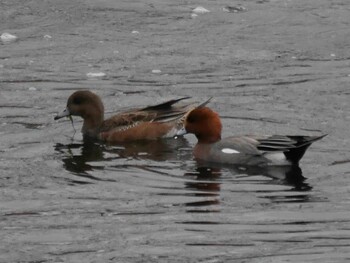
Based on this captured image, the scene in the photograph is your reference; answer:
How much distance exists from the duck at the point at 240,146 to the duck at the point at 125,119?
3.13 feet

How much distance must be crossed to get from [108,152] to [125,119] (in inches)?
27.4

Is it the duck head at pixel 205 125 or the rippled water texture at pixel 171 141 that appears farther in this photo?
the duck head at pixel 205 125

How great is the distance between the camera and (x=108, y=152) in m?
13.7

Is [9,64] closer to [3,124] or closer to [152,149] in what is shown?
[3,124]

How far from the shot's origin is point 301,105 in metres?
15.1

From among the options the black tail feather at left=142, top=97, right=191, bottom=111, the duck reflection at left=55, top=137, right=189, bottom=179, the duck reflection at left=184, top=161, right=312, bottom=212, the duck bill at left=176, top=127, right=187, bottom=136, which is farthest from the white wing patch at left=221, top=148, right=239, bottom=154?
the black tail feather at left=142, top=97, right=191, bottom=111

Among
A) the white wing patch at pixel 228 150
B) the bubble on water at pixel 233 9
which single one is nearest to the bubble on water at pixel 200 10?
the bubble on water at pixel 233 9

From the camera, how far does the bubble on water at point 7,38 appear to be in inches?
740

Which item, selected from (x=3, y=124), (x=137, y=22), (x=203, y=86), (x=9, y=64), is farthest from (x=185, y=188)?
(x=137, y=22)

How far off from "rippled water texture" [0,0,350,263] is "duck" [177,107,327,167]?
19 cm

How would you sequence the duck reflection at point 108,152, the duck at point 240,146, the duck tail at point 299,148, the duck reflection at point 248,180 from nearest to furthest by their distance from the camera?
the duck reflection at point 248,180
the duck tail at point 299,148
the duck at point 240,146
the duck reflection at point 108,152

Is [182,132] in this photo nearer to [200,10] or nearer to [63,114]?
[63,114]

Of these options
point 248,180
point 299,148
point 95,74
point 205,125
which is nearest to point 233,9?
point 95,74

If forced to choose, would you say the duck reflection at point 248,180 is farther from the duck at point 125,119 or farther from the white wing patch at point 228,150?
the duck at point 125,119
